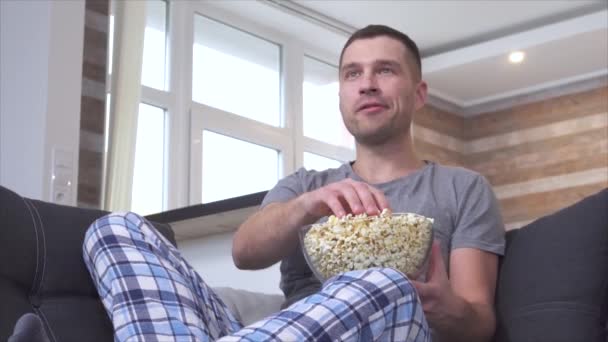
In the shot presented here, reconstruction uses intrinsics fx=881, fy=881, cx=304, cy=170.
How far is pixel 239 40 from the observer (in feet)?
19.2

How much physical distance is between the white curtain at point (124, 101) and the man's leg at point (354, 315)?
104 inches

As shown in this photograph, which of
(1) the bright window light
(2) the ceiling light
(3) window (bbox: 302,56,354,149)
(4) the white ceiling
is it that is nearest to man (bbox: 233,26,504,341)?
(1) the bright window light

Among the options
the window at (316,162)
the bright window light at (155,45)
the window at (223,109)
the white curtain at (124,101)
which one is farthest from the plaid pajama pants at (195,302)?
the window at (316,162)

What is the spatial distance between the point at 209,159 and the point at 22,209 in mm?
3888

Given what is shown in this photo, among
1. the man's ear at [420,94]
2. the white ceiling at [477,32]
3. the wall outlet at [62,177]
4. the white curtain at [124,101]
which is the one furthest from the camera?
the white ceiling at [477,32]

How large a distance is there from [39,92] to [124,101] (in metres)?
0.59

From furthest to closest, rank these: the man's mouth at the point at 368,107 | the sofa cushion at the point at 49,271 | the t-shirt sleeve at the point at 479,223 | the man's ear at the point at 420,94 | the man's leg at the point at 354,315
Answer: the man's ear at the point at 420,94 → the man's mouth at the point at 368,107 → the t-shirt sleeve at the point at 479,223 → the sofa cushion at the point at 49,271 → the man's leg at the point at 354,315

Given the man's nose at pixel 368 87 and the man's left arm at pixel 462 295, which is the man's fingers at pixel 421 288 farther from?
the man's nose at pixel 368 87

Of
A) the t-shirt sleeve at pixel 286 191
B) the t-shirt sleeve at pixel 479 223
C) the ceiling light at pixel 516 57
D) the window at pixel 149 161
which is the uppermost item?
Answer: the ceiling light at pixel 516 57

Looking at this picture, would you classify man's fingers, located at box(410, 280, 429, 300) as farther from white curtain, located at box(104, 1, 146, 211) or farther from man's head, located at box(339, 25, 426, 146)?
white curtain, located at box(104, 1, 146, 211)

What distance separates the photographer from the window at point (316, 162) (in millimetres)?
6129

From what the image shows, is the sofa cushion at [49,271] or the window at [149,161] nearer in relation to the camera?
the sofa cushion at [49,271]

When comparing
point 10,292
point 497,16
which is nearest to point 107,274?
point 10,292

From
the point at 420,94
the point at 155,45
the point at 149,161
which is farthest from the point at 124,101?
the point at 420,94
